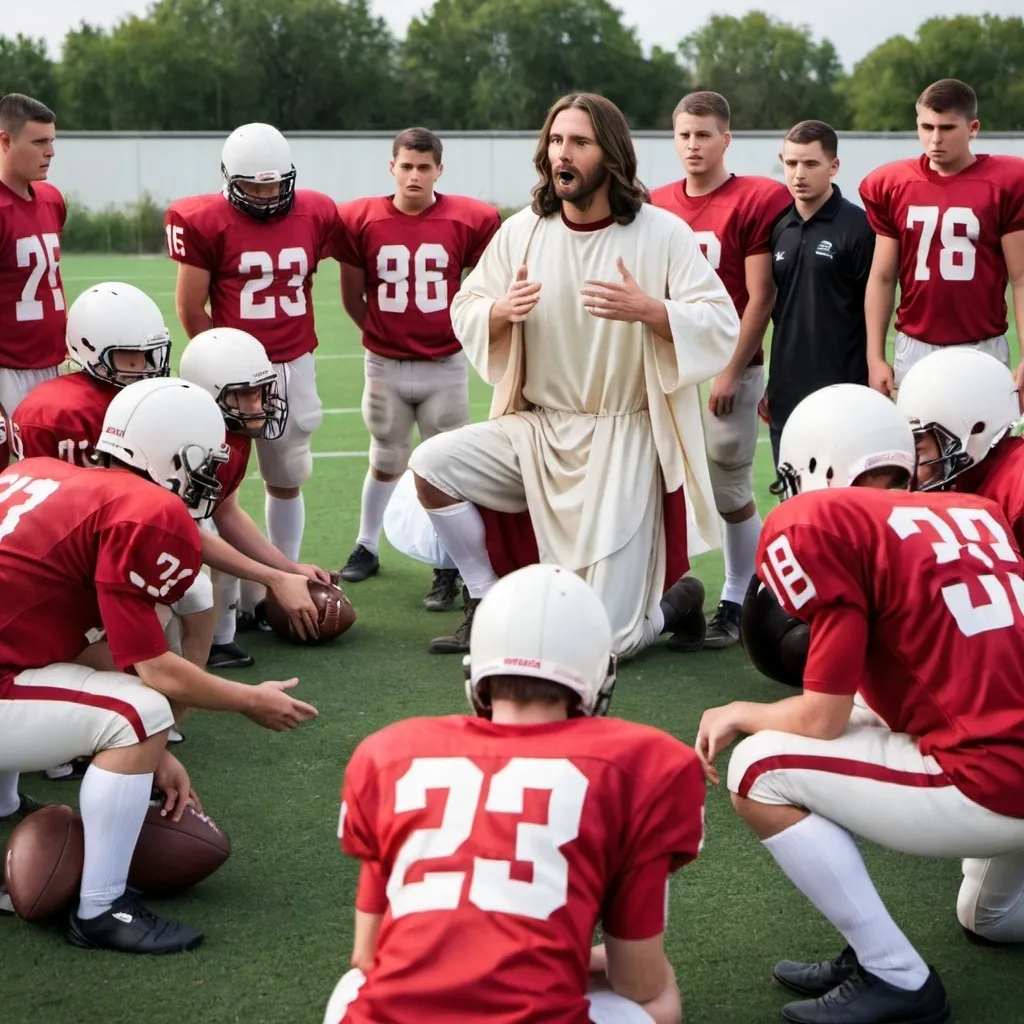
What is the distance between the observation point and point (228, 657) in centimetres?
611

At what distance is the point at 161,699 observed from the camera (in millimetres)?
3840

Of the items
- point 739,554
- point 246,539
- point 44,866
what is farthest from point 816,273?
point 44,866

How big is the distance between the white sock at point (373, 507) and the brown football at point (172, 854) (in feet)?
11.4

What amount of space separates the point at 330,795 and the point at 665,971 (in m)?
2.16

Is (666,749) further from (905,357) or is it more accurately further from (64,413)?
(905,357)

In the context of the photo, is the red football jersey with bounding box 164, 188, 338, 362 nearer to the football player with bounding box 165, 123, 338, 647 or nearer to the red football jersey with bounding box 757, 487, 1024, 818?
the football player with bounding box 165, 123, 338, 647

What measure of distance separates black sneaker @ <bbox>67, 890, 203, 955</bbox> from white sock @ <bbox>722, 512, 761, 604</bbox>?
3463mm

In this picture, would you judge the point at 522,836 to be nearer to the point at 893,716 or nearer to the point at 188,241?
the point at 893,716

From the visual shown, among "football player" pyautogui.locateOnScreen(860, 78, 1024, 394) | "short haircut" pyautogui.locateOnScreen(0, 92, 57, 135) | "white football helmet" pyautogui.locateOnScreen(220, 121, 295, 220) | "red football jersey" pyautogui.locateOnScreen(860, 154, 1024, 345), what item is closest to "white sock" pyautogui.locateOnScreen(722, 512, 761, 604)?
"football player" pyautogui.locateOnScreen(860, 78, 1024, 394)

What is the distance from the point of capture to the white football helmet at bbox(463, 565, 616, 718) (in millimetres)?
2746

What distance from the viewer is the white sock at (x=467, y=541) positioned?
19.5 ft

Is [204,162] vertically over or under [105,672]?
over

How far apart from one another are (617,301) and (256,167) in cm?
207

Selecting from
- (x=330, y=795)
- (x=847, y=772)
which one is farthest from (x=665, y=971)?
(x=330, y=795)
